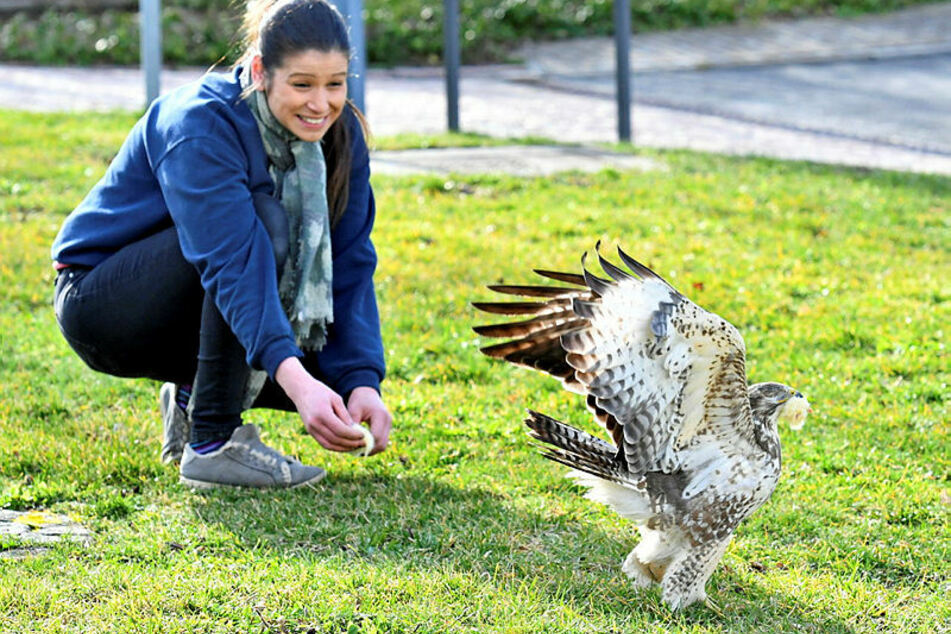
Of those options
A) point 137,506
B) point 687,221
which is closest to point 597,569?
point 137,506

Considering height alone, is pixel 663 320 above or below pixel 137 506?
above

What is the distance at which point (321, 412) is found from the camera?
3.26 metres

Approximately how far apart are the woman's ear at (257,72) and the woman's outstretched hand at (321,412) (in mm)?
898

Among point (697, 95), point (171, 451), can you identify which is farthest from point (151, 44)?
point (171, 451)

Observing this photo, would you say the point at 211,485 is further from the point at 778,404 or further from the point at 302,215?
the point at 778,404

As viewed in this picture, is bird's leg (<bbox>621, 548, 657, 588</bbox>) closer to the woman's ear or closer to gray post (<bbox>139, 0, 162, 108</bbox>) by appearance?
the woman's ear

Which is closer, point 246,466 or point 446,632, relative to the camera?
point 446,632

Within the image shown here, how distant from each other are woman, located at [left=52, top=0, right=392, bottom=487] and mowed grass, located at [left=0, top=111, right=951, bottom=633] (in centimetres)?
32

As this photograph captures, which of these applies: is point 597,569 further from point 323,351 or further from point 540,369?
point 323,351

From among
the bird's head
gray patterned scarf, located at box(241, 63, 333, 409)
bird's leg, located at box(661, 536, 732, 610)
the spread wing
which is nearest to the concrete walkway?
gray patterned scarf, located at box(241, 63, 333, 409)

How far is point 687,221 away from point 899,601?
4250 mm

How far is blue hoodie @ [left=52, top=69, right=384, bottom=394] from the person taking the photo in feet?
11.5

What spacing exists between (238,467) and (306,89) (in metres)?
1.22

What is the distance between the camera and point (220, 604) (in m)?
3.15
